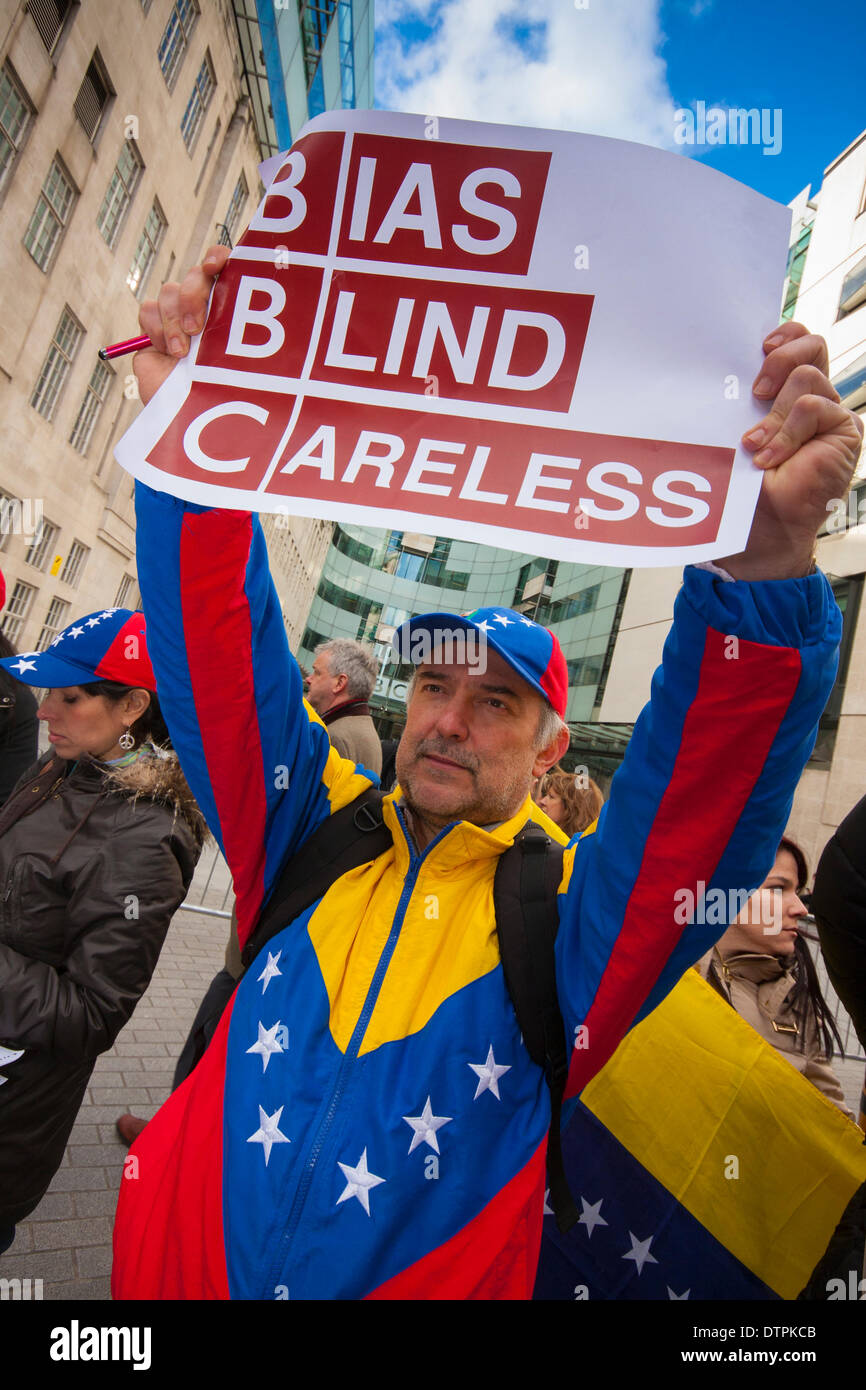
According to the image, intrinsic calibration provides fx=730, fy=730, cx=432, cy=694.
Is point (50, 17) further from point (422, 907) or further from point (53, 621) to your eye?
point (422, 907)

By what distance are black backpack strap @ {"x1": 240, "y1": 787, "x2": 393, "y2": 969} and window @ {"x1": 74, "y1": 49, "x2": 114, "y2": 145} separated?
2028cm

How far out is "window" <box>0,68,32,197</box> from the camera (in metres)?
13.2

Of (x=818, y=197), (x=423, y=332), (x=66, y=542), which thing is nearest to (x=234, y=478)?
(x=423, y=332)

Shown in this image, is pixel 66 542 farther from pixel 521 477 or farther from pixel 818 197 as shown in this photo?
pixel 818 197

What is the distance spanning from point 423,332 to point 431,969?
1260 mm

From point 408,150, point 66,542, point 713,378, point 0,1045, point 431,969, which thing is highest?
point 66,542

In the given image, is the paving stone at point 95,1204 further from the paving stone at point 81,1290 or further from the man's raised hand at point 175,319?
the man's raised hand at point 175,319

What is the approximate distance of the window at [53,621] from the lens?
63.3 ft

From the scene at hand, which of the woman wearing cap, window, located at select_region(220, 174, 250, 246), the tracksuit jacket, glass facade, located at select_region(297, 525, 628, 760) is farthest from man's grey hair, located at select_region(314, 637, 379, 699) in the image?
window, located at select_region(220, 174, 250, 246)

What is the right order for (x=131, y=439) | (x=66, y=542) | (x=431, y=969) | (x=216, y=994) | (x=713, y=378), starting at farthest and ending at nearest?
(x=66, y=542), (x=216, y=994), (x=431, y=969), (x=131, y=439), (x=713, y=378)

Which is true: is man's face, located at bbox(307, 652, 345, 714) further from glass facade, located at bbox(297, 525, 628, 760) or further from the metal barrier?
glass facade, located at bbox(297, 525, 628, 760)

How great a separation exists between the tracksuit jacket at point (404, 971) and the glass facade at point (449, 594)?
26.4 meters

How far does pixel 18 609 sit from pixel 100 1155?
1763cm

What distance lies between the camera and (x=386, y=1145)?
4.47 ft
